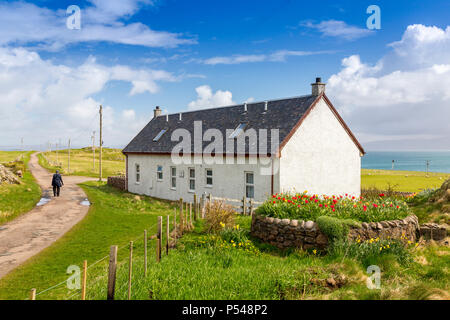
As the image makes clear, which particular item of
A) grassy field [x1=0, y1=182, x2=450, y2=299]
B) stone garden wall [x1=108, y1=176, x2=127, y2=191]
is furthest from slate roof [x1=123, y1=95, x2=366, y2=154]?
grassy field [x1=0, y1=182, x2=450, y2=299]

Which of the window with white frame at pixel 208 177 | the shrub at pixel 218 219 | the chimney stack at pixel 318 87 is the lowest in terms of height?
the shrub at pixel 218 219

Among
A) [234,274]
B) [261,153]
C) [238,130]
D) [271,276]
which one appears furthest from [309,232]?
[238,130]

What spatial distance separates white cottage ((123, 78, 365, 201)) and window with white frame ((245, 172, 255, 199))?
0.06 metres

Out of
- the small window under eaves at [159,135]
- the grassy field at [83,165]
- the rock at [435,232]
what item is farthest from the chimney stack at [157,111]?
the rock at [435,232]

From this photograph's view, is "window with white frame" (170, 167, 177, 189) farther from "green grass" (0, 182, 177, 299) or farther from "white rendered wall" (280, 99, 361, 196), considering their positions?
"white rendered wall" (280, 99, 361, 196)

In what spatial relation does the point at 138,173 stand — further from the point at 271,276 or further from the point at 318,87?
the point at 271,276

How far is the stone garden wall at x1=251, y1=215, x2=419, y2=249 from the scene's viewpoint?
10.3 m

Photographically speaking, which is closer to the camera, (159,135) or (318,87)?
(318,87)

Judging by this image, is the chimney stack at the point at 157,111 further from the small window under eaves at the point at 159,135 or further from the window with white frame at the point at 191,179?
the window with white frame at the point at 191,179

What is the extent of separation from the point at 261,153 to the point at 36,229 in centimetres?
1167

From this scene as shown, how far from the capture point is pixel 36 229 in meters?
14.7

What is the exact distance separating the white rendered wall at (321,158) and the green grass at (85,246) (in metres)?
8.22

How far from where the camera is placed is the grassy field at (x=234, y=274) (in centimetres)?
675
